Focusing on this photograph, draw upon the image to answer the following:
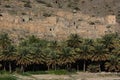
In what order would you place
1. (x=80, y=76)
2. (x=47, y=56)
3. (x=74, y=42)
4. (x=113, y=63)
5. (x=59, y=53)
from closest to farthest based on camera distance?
(x=80, y=76) → (x=47, y=56) → (x=113, y=63) → (x=59, y=53) → (x=74, y=42)

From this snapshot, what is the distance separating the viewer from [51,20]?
352 ft

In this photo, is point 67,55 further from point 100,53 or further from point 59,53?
point 100,53

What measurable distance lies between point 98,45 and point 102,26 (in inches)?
843

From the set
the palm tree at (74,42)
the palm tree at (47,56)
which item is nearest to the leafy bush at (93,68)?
the palm tree at (74,42)

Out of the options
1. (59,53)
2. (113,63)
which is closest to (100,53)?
(113,63)

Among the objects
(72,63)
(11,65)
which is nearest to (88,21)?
(72,63)

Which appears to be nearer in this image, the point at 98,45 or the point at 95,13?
the point at 98,45

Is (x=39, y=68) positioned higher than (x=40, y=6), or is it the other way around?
(x=40, y=6)

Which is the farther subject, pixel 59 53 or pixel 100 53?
pixel 100 53

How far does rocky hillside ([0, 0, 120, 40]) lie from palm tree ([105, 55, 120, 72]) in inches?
717

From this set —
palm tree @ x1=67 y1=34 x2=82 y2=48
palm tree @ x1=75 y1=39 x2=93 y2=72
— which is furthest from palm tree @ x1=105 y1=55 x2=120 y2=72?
palm tree @ x1=67 y1=34 x2=82 y2=48

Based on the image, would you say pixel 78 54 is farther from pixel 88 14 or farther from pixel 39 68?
pixel 88 14

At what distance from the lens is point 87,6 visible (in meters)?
132

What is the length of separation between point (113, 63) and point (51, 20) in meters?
25.5
